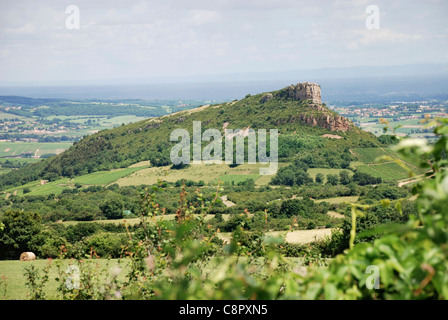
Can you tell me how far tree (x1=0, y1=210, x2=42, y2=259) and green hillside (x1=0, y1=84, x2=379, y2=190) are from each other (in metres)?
42.2

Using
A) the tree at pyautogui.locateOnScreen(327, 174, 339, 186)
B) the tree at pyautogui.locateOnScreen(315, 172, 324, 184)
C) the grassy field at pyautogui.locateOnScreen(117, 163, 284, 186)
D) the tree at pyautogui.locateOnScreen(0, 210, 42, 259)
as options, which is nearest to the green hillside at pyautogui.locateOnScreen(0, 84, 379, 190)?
the grassy field at pyautogui.locateOnScreen(117, 163, 284, 186)

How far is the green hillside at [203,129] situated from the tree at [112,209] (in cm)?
2628

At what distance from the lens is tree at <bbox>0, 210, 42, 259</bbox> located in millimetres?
16078

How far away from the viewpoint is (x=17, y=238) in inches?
640

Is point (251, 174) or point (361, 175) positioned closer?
point (361, 175)

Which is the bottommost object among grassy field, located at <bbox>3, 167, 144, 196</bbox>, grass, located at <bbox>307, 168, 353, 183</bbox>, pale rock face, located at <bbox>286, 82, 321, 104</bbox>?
grassy field, located at <bbox>3, 167, 144, 196</bbox>

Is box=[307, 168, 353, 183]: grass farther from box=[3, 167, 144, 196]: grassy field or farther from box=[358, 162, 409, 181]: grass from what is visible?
box=[3, 167, 144, 196]: grassy field

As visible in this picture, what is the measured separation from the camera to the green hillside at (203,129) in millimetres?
58125

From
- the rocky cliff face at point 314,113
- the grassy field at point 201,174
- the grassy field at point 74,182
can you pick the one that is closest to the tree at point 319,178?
the grassy field at point 201,174

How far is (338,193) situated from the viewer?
136 feet

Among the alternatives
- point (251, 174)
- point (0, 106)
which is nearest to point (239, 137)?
point (251, 174)
